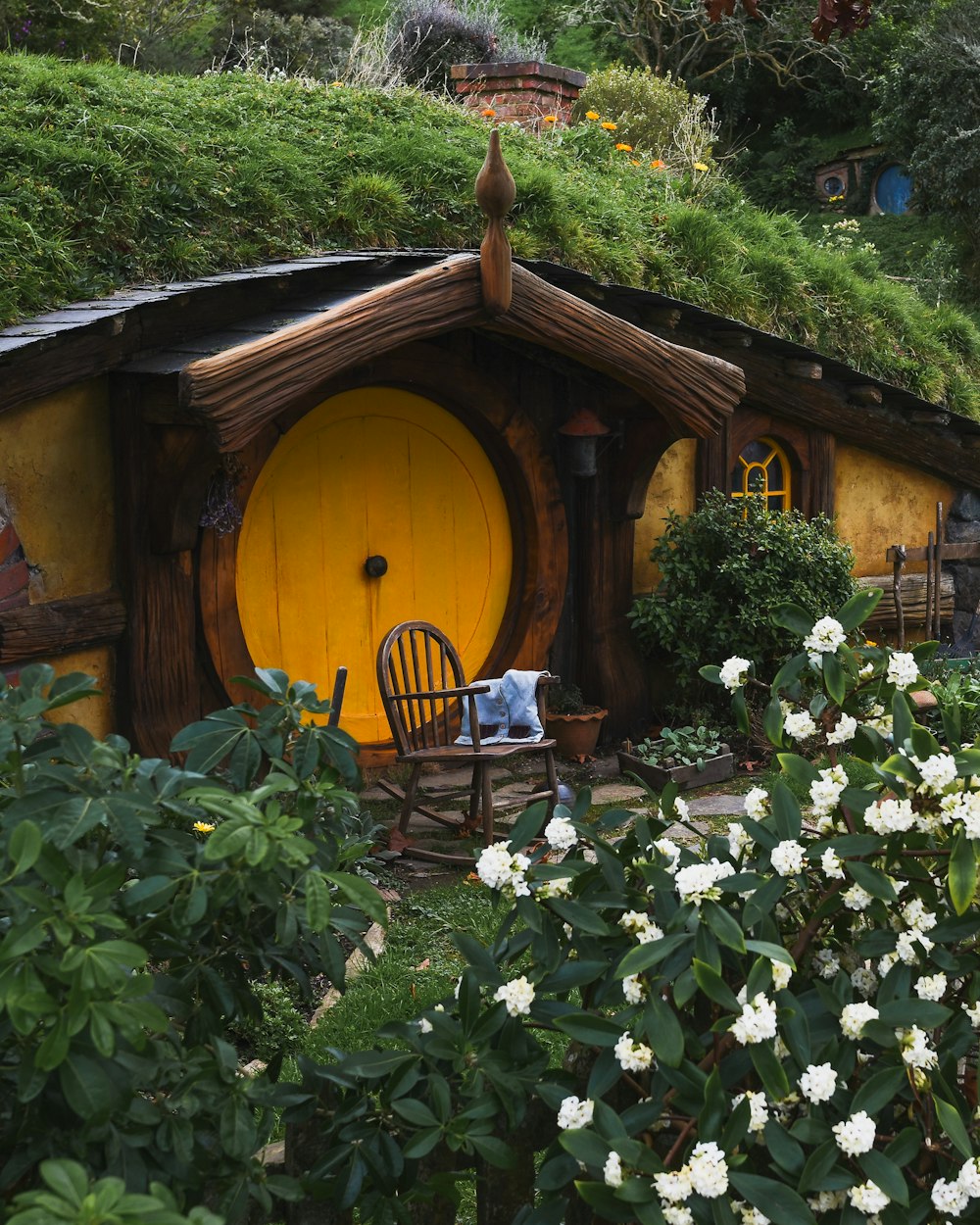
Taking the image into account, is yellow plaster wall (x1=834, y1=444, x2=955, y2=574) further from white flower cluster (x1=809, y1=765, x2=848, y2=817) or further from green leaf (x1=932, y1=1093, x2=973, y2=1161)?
green leaf (x1=932, y1=1093, x2=973, y2=1161)

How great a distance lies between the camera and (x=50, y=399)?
18.0ft

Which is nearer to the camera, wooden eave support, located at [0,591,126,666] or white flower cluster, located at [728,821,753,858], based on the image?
white flower cluster, located at [728,821,753,858]

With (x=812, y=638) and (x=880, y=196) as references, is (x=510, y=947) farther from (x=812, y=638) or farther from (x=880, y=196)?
(x=880, y=196)

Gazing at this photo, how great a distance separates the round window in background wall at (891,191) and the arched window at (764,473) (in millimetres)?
13714

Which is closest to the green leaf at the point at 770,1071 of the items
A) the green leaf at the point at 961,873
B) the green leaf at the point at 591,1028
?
the green leaf at the point at 591,1028

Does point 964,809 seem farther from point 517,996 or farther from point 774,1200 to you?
point 517,996

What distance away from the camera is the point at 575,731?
729cm

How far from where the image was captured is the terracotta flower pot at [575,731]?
7266mm

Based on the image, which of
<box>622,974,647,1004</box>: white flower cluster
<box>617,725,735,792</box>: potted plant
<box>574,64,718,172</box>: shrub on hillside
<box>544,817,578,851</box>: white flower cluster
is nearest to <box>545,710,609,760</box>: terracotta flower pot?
<box>617,725,735,792</box>: potted plant

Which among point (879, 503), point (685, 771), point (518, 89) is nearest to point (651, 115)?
point (518, 89)

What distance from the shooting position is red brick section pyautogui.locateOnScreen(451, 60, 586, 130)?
34.3ft

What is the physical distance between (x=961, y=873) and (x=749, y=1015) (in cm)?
39

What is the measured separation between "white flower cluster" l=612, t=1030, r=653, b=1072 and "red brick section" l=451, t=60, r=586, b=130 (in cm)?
936

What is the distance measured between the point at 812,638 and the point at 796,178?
20.3 m
